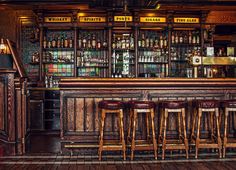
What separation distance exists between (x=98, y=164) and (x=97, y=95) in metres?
1.14

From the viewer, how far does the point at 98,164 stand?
5582 millimetres

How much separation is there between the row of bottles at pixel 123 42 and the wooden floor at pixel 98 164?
4.14 meters

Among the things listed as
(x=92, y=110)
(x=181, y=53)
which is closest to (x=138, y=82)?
(x=92, y=110)

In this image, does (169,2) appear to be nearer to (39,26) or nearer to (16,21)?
(39,26)

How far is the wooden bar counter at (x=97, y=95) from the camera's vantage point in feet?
20.1

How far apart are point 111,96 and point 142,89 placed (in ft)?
1.66

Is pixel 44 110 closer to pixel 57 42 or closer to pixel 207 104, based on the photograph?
pixel 57 42

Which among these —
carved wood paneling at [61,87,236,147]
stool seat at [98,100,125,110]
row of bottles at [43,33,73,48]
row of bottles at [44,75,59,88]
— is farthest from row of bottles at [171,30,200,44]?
stool seat at [98,100,125,110]

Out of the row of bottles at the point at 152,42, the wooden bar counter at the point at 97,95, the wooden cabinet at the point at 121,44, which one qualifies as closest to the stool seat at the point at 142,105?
the wooden bar counter at the point at 97,95

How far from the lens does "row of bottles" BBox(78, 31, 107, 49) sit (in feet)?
31.2

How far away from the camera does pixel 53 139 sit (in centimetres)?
789

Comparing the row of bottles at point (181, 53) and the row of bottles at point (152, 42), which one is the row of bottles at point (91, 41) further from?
the row of bottles at point (181, 53)

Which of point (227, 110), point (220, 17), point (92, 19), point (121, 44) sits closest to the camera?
point (227, 110)

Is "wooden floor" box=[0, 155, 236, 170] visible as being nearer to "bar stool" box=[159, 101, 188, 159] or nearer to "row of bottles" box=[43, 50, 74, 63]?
"bar stool" box=[159, 101, 188, 159]
